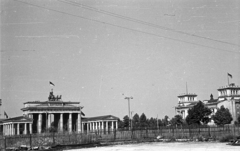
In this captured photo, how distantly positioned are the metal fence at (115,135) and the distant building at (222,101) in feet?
237

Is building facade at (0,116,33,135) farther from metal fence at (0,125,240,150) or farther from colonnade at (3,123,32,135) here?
metal fence at (0,125,240,150)

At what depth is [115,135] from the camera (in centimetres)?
4638

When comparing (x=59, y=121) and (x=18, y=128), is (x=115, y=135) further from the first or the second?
(x=59, y=121)

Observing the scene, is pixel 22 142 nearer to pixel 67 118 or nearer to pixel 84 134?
pixel 84 134

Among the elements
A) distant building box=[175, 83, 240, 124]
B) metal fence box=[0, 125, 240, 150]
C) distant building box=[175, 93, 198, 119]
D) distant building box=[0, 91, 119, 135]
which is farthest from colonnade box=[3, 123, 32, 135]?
distant building box=[175, 93, 198, 119]

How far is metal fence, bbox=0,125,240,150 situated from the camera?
39.1 m

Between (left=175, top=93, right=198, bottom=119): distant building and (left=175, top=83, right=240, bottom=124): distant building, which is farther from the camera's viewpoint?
(left=175, top=93, right=198, bottom=119): distant building

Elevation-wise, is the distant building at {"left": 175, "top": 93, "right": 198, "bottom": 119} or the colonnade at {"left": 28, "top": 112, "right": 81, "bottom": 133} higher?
the distant building at {"left": 175, "top": 93, "right": 198, "bottom": 119}

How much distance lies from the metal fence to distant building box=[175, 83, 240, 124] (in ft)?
237

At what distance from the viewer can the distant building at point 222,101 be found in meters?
116

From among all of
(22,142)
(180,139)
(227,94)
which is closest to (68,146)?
(22,142)

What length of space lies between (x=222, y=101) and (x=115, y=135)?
8541cm

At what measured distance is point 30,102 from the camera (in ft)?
359

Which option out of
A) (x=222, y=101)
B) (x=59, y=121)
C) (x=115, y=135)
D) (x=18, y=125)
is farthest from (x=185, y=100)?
(x=115, y=135)
